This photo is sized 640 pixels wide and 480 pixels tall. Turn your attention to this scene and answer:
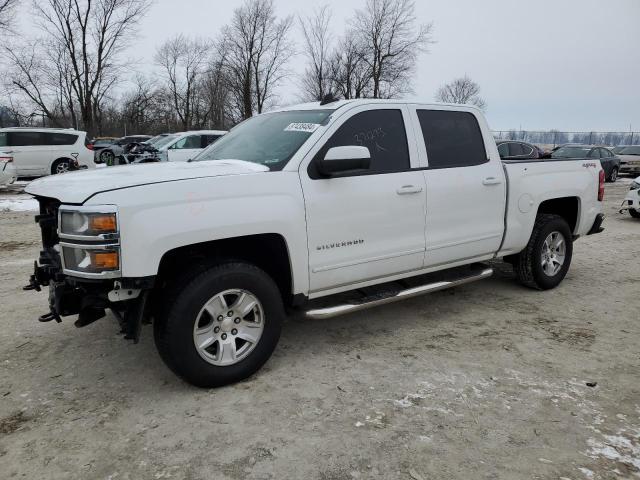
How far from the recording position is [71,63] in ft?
124

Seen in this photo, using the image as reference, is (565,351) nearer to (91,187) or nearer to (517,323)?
(517,323)

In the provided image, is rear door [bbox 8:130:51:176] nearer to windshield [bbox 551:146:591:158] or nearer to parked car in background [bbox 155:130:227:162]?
parked car in background [bbox 155:130:227:162]

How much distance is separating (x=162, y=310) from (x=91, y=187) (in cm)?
83

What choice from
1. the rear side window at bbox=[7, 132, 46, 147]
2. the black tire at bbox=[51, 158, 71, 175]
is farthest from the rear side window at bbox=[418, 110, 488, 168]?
the rear side window at bbox=[7, 132, 46, 147]

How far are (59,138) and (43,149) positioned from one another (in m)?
0.65

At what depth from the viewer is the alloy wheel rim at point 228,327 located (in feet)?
10.2

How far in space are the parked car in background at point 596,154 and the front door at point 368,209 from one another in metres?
17.1

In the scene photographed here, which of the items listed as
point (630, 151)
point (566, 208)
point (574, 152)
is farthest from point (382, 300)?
point (630, 151)

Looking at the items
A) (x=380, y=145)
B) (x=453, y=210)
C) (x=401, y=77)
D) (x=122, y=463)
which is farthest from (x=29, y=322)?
(x=401, y=77)

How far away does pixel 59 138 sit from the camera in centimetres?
1686

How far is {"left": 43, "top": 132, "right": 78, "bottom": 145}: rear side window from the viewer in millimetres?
16688

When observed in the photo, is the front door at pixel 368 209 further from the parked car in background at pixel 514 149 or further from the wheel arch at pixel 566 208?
the parked car in background at pixel 514 149

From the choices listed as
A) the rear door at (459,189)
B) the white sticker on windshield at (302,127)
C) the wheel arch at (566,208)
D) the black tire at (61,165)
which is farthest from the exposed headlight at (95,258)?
the black tire at (61,165)

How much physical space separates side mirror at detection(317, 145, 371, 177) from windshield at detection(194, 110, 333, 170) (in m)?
0.30
